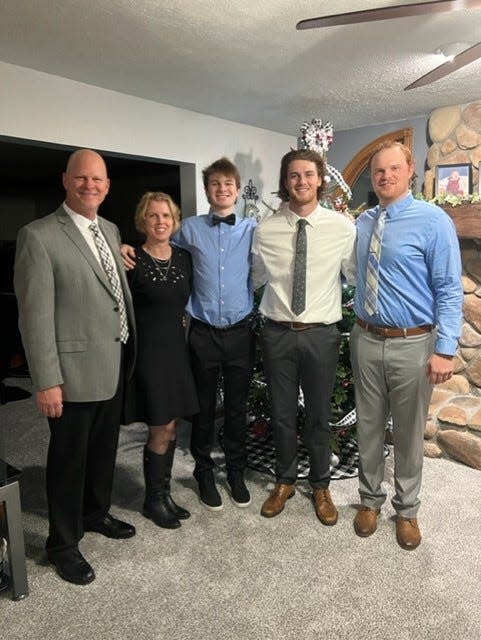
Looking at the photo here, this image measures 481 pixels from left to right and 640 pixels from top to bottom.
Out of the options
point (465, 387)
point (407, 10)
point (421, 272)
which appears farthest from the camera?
point (465, 387)

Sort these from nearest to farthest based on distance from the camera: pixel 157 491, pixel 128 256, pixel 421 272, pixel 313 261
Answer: pixel 421 272 < pixel 128 256 < pixel 313 261 < pixel 157 491

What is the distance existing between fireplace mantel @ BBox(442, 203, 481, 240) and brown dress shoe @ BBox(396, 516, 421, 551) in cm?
160

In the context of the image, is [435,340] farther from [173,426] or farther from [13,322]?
[13,322]

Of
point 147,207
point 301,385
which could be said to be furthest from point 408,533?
point 147,207

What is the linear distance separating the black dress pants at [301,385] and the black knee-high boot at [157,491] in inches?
21.2

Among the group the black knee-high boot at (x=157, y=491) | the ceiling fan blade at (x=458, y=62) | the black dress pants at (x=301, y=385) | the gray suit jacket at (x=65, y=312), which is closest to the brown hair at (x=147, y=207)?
the gray suit jacket at (x=65, y=312)

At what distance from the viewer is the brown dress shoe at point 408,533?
2168mm

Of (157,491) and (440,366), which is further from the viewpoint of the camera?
(157,491)

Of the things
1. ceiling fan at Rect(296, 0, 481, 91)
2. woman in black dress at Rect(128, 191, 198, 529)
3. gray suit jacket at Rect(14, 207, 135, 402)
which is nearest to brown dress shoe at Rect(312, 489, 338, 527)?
woman in black dress at Rect(128, 191, 198, 529)

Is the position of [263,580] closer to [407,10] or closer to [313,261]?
[313,261]

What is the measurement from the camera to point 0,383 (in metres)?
4.56

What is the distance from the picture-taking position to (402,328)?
209cm

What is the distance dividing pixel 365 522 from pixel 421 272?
3.72ft

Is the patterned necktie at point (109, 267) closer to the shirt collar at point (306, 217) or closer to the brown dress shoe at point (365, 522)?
the shirt collar at point (306, 217)
